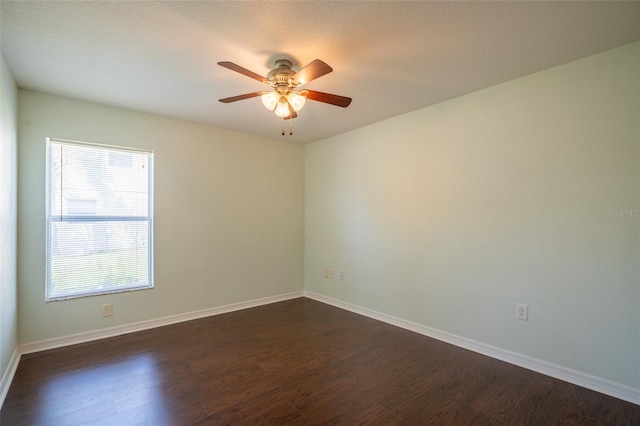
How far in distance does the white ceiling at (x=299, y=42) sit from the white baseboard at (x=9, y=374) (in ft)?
7.46

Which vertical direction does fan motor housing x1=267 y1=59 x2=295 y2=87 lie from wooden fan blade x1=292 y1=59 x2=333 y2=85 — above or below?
above

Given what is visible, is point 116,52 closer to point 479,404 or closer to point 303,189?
point 303,189

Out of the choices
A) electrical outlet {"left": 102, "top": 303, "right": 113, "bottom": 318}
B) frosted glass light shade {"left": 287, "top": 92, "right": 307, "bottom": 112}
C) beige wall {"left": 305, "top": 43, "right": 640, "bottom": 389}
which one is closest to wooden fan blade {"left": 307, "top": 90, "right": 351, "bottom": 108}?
frosted glass light shade {"left": 287, "top": 92, "right": 307, "bottom": 112}

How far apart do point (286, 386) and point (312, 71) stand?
221 cm

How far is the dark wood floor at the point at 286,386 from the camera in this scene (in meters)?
1.92

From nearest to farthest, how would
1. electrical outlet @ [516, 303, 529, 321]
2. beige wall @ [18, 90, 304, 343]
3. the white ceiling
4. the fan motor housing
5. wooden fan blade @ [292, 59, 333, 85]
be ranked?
the white ceiling
wooden fan blade @ [292, 59, 333, 85]
the fan motor housing
electrical outlet @ [516, 303, 529, 321]
beige wall @ [18, 90, 304, 343]

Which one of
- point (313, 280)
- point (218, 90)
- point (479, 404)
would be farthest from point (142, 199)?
point (479, 404)

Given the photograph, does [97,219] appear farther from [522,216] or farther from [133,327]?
[522,216]

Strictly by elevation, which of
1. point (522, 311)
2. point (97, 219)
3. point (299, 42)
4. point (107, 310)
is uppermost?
point (299, 42)

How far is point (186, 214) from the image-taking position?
367 cm

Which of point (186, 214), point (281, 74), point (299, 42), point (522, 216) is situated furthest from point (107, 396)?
point (522, 216)

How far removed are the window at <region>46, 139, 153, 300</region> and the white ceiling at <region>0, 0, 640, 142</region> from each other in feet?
2.15

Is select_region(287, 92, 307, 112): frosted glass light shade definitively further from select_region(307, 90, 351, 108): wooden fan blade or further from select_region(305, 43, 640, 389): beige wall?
select_region(305, 43, 640, 389): beige wall

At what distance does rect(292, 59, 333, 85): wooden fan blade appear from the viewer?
1.83 meters
